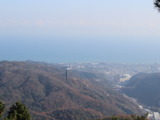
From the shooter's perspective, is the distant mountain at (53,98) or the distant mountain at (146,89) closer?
the distant mountain at (53,98)

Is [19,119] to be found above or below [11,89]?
above

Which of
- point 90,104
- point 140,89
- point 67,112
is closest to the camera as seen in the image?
point 67,112

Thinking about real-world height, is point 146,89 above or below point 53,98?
below

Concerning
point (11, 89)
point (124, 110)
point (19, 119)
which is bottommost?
point (124, 110)

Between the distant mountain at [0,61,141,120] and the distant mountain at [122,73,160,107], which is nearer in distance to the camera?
the distant mountain at [0,61,141,120]

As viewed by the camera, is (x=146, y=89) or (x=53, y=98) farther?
(x=146, y=89)

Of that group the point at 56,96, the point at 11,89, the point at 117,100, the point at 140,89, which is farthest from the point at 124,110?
the point at 140,89

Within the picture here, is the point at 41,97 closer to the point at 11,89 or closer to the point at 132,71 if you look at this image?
the point at 11,89

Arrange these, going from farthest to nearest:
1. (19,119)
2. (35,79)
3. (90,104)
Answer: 1. (35,79)
2. (90,104)
3. (19,119)
